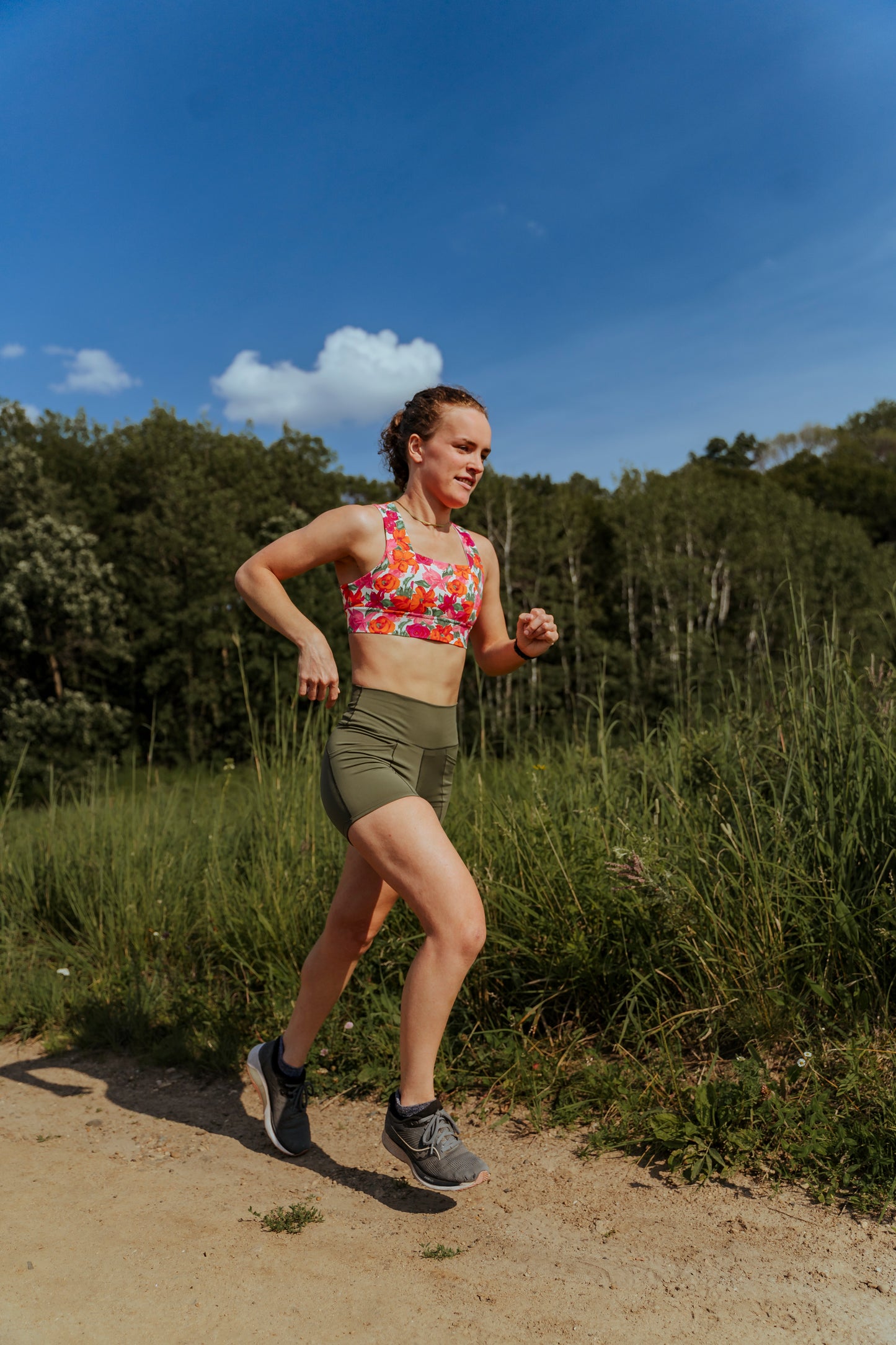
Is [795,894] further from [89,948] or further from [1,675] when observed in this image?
[1,675]

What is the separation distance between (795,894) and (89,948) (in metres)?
3.51

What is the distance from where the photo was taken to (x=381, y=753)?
2537 millimetres

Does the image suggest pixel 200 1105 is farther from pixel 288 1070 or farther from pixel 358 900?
pixel 358 900

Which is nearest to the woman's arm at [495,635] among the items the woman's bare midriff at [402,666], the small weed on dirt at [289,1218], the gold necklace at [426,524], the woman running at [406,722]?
the woman running at [406,722]

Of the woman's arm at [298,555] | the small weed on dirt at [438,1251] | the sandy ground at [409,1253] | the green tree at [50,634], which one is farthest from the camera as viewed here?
the green tree at [50,634]

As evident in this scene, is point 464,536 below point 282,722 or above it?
above

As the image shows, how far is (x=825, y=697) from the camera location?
364 centimetres

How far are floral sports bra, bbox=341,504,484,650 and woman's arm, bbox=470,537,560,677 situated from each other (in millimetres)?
219

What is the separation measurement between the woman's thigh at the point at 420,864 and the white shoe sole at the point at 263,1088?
0.99 meters

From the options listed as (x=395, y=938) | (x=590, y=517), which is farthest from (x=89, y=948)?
(x=590, y=517)

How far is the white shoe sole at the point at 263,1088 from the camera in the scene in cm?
289

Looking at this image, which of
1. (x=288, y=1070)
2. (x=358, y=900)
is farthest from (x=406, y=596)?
(x=288, y=1070)

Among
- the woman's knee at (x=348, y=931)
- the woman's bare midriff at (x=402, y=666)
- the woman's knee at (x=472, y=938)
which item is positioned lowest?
the woman's knee at (x=348, y=931)

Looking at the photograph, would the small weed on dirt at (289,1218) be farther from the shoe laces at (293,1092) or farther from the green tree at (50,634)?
the green tree at (50,634)
